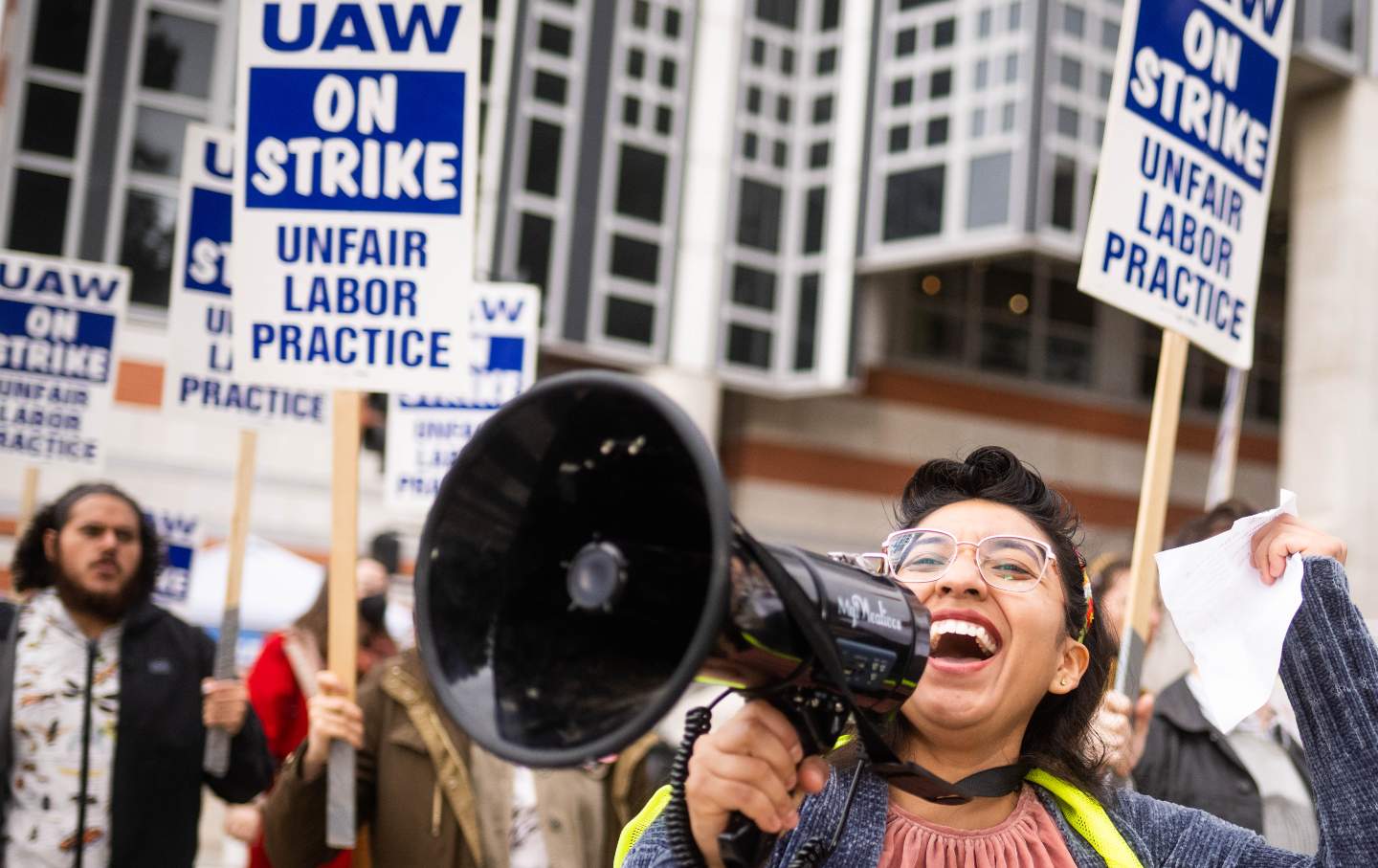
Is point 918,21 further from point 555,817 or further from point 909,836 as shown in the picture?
point 909,836

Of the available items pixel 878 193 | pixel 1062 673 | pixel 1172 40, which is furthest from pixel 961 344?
pixel 1062 673

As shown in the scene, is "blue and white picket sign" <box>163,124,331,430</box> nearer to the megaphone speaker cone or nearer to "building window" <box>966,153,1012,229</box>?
the megaphone speaker cone

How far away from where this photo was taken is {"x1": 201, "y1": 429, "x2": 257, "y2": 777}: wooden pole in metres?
4.29

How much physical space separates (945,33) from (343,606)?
17.8 m

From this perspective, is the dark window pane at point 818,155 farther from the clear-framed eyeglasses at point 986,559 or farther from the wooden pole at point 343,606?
the clear-framed eyeglasses at point 986,559

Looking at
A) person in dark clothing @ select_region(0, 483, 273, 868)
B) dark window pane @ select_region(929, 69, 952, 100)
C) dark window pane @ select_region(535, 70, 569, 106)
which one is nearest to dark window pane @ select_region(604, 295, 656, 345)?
dark window pane @ select_region(535, 70, 569, 106)

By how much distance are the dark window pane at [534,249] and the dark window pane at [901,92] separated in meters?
5.01

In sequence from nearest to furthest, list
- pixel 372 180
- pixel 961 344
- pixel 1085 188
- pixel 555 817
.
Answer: pixel 372 180 < pixel 555 817 < pixel 1085 188 < pixel 961 344

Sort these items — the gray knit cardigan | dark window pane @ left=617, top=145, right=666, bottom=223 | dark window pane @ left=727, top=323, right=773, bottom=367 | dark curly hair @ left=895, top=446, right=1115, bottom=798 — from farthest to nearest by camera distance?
1. dark window pane @ left=727, top=323, right=773, bottom=367
2. dark window pane @ left=617, top=145, right=666, bottom=223
3. dark curly hair @ left=895, top=446, right=1115, bottom=798
4. the gray knit cardigan

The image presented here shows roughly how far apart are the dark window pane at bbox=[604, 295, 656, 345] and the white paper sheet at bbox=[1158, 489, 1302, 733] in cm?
1741

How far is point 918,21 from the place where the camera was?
20.1m

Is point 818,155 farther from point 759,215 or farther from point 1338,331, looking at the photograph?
point 1338,331

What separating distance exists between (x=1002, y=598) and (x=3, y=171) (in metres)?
17.9

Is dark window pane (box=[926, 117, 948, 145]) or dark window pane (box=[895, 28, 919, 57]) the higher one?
dark window pane (box=[895, 28, 919, 57])
